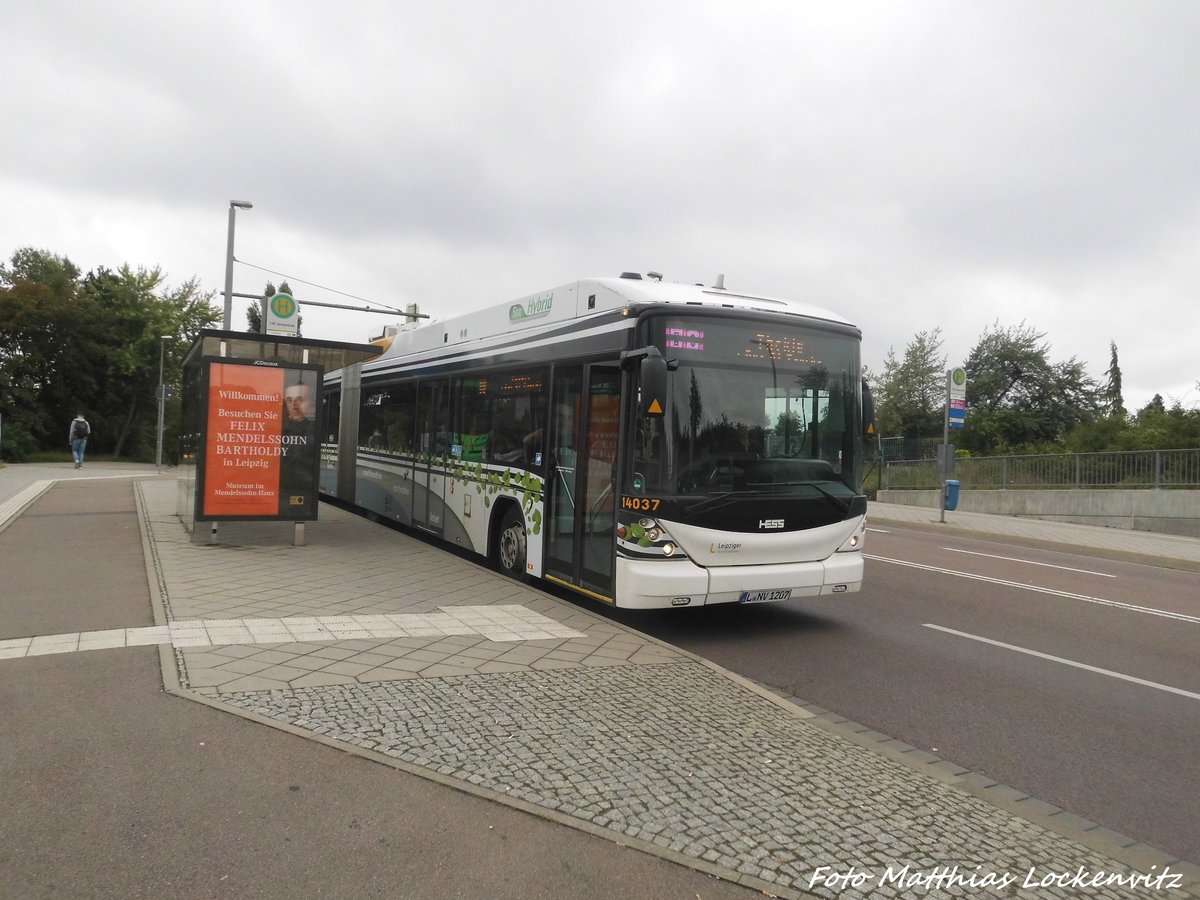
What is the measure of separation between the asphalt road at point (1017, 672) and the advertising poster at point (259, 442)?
19.2 ft

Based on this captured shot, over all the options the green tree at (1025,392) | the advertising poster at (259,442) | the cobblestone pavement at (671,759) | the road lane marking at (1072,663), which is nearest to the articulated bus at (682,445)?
the cobblestone pavement at (671,759)

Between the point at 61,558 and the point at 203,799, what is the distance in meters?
7.87

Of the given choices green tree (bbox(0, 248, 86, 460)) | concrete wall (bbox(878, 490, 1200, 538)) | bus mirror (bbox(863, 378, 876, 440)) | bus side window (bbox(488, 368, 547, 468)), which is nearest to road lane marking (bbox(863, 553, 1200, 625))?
bus mirror (bbox(863, 378, 876, 440))

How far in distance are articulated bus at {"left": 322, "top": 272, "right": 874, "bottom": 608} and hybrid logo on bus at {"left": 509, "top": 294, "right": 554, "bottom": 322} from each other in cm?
3

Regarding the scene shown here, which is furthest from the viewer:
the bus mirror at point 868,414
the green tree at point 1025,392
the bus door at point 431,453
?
the green tree at point 1025,392

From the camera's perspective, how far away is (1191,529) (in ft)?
70.5

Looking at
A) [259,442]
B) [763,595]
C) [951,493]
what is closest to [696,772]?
[763,595]

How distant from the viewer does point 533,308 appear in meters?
10.1

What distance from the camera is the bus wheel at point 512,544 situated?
394 inches

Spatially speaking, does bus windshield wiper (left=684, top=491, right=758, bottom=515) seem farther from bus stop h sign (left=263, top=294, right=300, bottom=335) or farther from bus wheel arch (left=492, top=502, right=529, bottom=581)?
bus stop h sign (left=263, top=294, right=300, bottom=335)

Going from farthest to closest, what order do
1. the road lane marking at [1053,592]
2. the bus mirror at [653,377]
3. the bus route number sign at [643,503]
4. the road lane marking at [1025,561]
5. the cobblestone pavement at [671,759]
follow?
1. the road lane marking at [1025,561]
2. the road lane marking at [1053,592]
3. the bus route number sign at [643,503]
4. the bus mirror at [653,377]
5. the cobblestone pavement at [671,759]

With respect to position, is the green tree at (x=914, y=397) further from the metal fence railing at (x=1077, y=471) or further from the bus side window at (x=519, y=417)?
the bus side window at (x=519, y=417)

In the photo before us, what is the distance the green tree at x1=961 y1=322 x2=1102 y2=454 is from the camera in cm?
4469

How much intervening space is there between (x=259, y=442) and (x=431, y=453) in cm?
227
